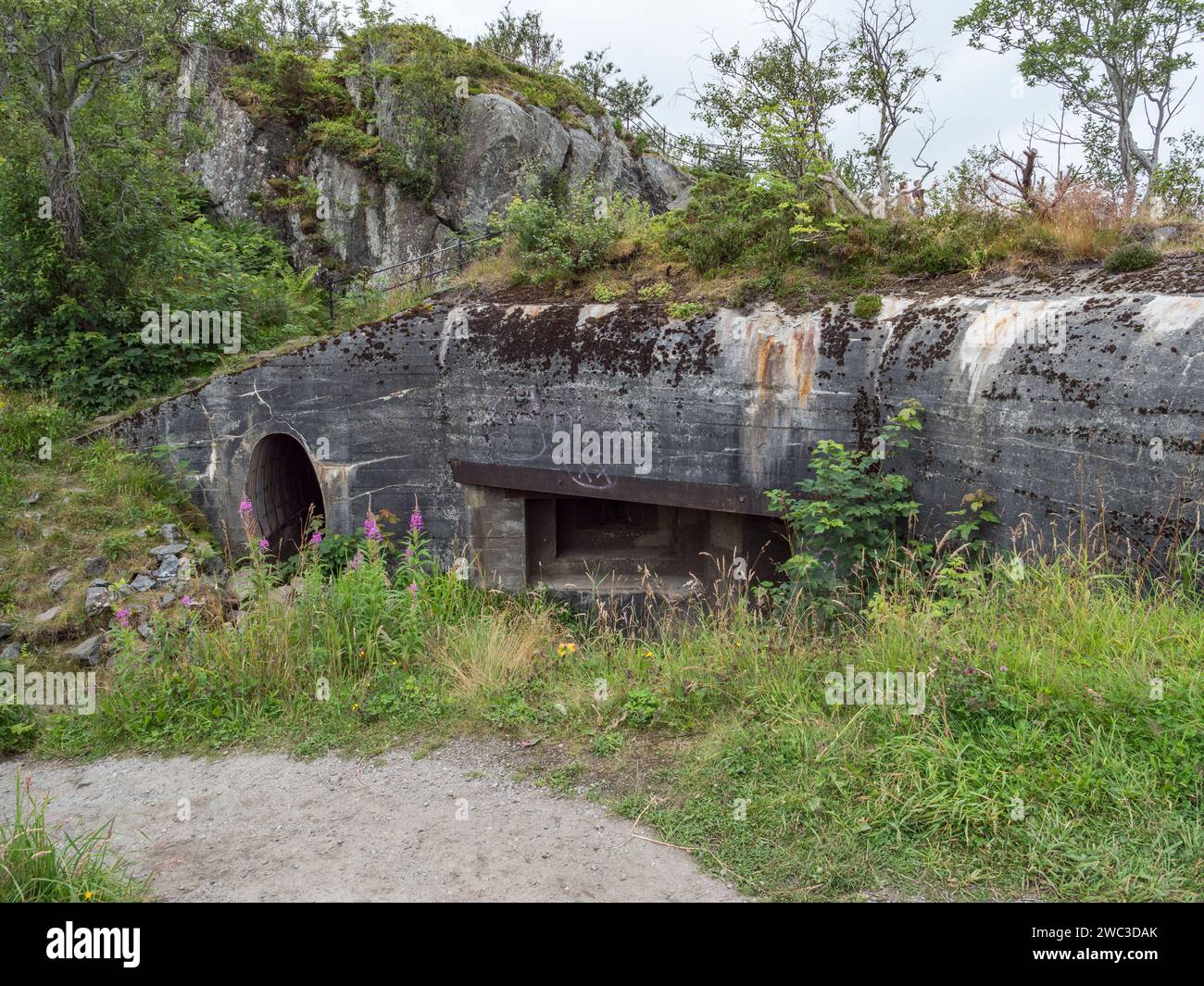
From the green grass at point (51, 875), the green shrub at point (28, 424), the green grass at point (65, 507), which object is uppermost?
the green shrub at point (28, 424)

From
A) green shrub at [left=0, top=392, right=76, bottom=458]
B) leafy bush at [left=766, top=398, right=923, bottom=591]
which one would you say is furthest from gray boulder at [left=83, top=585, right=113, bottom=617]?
leafy bush at [left=766, top=398, right=923, bottom=591]

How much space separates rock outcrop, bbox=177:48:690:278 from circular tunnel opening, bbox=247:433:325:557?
573 centimetres

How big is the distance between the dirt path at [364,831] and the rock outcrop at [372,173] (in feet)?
40.3

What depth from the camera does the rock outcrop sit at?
14.8 metres

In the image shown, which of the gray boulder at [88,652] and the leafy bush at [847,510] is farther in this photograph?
the gray boulder at [88,652]

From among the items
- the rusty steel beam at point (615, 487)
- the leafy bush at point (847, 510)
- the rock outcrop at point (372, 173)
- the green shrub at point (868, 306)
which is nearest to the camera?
the leafy bush at point (847, 510)

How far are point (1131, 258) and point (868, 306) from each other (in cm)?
193

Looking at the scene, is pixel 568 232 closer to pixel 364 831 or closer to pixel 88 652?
pixel 88 652

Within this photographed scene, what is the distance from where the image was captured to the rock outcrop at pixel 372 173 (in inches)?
584

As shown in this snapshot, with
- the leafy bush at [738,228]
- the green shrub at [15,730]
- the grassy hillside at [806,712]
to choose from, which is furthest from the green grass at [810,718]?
the leafy bush at [738,228]

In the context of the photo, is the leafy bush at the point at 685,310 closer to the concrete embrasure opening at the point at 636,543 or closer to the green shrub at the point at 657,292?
the green shrub at the point at 657,292

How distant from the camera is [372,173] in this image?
15227 millimetres

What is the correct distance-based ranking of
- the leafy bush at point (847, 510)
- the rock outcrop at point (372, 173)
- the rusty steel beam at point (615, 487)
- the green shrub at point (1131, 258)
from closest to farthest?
the leafy bush at point (847, 510) < the green shrub at point (1131, 258) < the rusty steel beam at point (615, 487) < the rock outcrop at point (372, 173)

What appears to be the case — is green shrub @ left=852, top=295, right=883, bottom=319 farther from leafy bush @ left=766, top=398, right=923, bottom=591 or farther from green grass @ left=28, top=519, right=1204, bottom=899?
green grass @ left=28, top=519, right=1204, bottom=899
